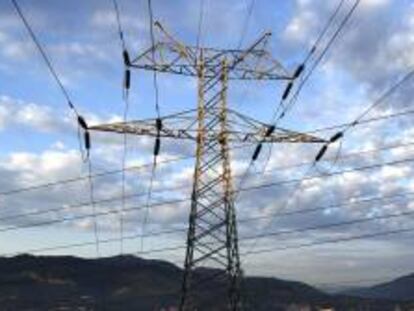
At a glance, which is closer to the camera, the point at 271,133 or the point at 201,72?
the point at 271,133

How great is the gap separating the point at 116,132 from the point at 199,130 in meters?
5.30

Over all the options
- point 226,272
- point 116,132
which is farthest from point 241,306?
point 116,132

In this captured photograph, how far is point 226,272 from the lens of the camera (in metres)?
52.8

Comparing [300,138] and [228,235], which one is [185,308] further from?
[300,138]

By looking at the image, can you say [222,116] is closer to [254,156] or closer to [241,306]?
[254,156]

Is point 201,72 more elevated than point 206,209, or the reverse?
point 201,72

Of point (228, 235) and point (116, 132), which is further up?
point (116, 132)

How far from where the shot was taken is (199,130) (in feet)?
180

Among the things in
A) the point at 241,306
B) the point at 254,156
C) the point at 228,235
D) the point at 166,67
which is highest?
the point at 166,67

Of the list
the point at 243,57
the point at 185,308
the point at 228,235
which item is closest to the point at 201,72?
the point at 243,57

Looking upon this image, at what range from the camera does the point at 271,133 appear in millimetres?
53438

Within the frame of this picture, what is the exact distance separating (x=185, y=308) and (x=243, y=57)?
54.2 ft

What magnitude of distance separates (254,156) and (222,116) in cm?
322

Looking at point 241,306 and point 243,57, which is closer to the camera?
point 241,306
